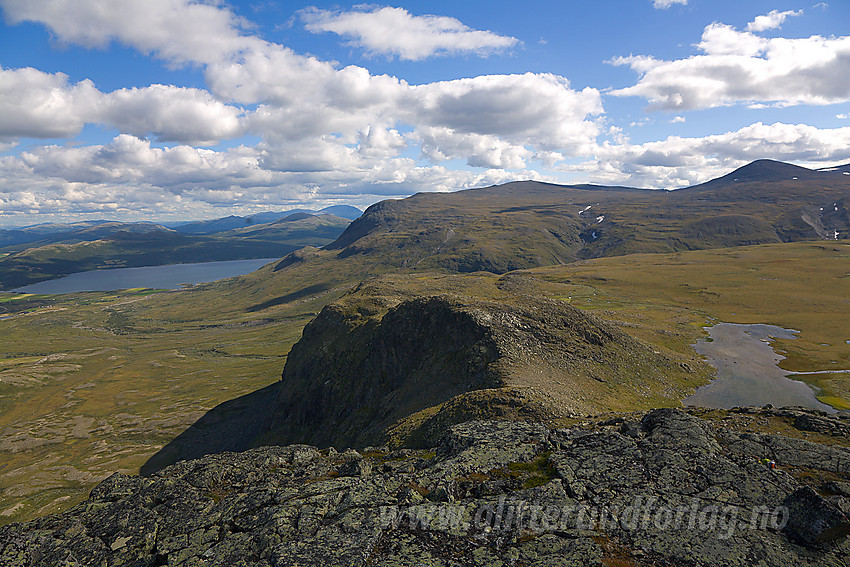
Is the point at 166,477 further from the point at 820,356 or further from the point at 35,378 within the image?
the point at 35,378

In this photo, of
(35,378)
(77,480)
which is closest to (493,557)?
(77,480)

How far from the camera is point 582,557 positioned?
14.6m

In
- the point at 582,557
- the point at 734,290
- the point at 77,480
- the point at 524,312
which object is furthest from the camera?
the point at 734,290

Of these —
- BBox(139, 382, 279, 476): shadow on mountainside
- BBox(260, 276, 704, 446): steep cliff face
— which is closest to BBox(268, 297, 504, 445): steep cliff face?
BBox(260, 276, 704, 446): steep cliff face

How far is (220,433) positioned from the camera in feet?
353

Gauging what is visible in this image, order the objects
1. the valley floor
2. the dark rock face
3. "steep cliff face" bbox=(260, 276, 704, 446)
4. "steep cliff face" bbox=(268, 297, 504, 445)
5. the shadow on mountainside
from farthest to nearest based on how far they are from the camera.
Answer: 1. the shadow on mountainside
2. the valley floor
3. "steep cliff face" bbox=(268, 297, 504, 445)
4. "steep cliff face" bbox=(260, 276, 704, 446)
5. the dark rock face

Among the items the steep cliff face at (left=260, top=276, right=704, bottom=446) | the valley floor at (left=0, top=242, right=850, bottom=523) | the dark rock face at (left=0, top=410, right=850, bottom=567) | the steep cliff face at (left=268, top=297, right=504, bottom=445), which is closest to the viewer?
the dark rock face at (left=0, top=410, right=850, bottom=567)

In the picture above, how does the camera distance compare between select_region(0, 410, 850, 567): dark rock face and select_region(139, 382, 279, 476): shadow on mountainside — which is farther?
select_region(139, 382, 279, 476): shadow on mountainside

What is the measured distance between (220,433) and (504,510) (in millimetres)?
114615

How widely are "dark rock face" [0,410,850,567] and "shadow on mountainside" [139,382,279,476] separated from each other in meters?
76.3

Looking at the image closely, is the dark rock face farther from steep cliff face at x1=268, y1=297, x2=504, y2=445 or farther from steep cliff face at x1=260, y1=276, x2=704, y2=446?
steep cliff face at x1=268, y1=297, x2=504, y2=445

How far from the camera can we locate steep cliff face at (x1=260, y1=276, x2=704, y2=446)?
42.8 metres

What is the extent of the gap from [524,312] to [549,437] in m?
38.4

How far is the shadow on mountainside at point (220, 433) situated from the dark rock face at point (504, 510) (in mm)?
76327
